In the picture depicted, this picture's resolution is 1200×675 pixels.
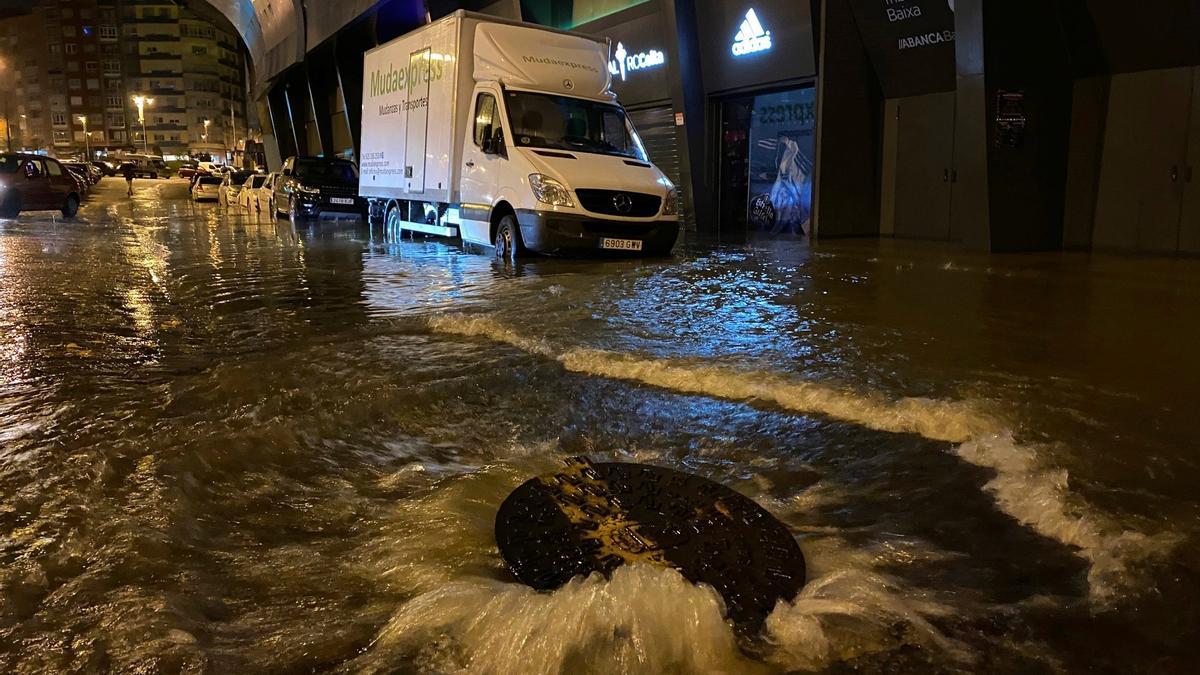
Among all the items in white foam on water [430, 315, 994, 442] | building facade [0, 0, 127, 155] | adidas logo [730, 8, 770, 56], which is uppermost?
building facade [0, 0, 127, 155]

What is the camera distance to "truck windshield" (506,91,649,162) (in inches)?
439

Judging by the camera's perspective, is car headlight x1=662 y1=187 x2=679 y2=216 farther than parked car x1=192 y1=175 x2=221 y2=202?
No

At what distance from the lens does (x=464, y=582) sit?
251 centimetres

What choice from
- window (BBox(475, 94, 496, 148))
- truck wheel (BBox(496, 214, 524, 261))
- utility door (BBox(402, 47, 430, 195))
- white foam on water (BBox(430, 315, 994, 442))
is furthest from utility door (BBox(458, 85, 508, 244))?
white foam on water (BBox(430, 315, 994, 442))

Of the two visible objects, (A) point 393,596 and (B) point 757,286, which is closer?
(A) point 393,596

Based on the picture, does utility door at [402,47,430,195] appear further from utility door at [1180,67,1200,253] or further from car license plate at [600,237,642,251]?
utility door at [1180,67,1200,253]

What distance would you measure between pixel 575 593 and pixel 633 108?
18.7 metres

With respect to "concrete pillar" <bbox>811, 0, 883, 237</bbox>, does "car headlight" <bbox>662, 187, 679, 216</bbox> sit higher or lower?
lower

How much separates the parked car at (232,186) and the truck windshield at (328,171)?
31.8ft

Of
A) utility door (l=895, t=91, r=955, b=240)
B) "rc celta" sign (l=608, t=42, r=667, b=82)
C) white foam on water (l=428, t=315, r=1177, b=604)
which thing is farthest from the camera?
"rc celta" sign (l=608, t=42, r=667, b=82)

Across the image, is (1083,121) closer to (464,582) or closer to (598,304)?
(598,304)

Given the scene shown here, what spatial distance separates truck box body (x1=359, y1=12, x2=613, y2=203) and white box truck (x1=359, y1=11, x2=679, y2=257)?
2 cm

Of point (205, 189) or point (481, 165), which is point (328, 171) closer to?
point (481, 165)

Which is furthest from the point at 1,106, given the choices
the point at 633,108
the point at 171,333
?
the point at 171,333
